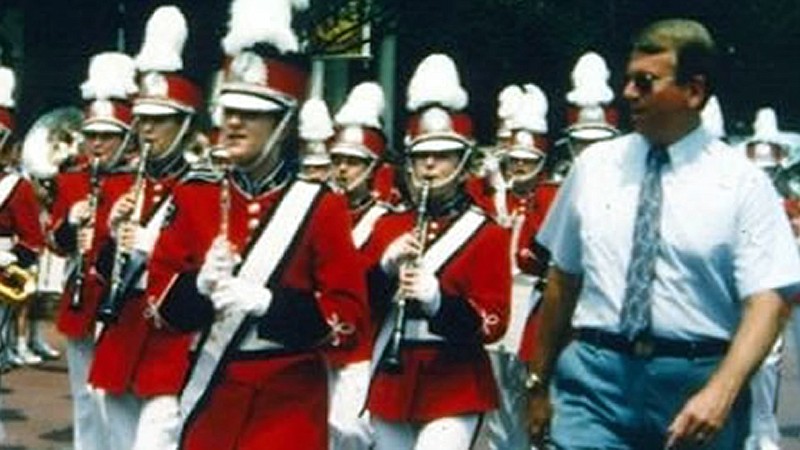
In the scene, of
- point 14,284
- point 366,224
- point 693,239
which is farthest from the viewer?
point 14,284

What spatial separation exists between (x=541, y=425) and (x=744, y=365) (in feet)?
2.74

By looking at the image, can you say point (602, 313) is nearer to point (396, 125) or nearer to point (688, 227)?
point (688, 227)

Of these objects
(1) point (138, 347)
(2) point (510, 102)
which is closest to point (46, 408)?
(2) point (510, 102)

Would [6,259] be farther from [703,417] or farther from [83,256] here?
[703,417]

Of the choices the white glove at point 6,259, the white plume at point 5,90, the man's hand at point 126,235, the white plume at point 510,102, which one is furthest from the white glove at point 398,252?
the white plume at point 510,102

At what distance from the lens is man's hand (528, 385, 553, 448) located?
6887 millimetres

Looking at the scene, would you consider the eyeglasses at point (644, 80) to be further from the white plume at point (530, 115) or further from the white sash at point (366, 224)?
the white plume at point (530, 115)

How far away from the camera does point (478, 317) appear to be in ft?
31.0

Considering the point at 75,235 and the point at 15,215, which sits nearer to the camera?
the point at 75,235

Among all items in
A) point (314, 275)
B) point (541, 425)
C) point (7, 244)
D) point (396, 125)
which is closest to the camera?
point (541, 425)

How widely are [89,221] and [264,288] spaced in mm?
3716

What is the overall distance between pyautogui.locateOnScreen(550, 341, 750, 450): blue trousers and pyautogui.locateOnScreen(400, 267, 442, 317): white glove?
101 inches

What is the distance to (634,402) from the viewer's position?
6.64 meters

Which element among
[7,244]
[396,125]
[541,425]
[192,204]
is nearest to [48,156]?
[7,244]
